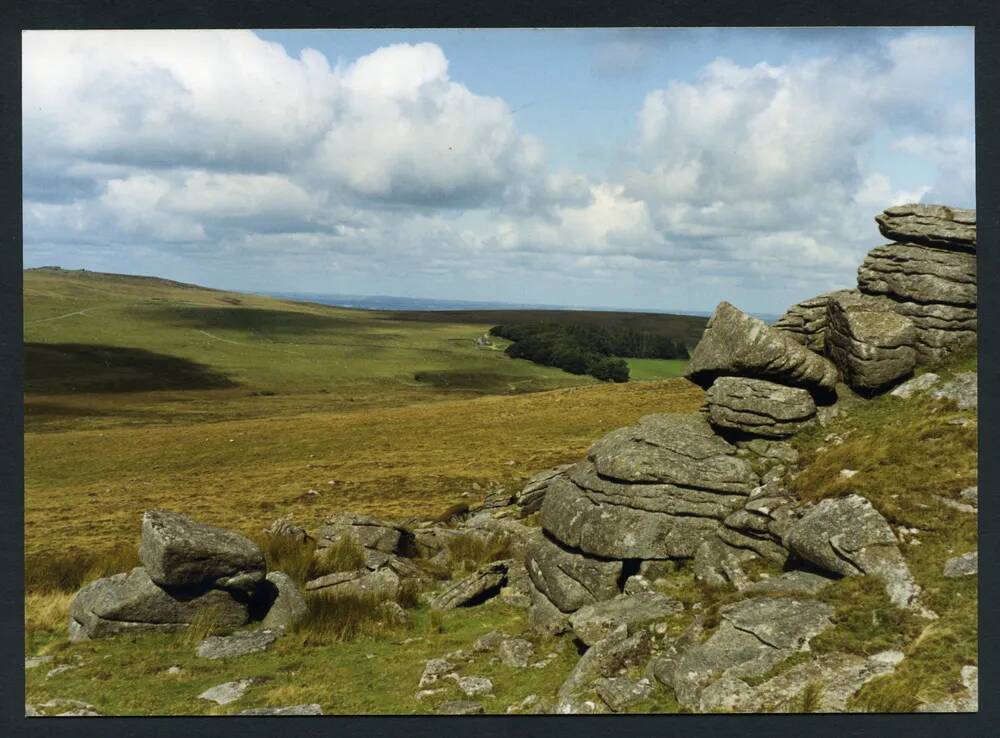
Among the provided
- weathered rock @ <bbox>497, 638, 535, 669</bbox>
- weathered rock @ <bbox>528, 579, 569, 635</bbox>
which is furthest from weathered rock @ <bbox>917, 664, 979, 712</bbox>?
weathered rock @ <bbox>497, 638, 535, 669</bbox>

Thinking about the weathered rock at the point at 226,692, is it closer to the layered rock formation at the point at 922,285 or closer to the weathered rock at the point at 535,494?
the weathered rock at the point at 535,494

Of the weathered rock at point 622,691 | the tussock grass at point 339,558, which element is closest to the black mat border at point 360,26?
the weathered rock at point 622,691

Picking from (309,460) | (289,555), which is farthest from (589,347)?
(289,555)

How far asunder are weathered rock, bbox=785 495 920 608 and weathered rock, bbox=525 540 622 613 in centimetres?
366

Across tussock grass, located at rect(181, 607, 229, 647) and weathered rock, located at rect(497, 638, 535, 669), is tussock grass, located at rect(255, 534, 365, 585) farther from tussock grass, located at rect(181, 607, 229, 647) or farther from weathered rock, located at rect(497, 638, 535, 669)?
weathered rock, located at rect(497, 638, 535, 669)

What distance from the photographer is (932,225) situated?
16641mm

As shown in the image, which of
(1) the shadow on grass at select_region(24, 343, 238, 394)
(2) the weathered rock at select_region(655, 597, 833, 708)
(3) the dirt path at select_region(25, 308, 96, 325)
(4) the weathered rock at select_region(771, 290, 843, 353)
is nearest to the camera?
(2) the weathered rock at select_region(655, 597, 833, 708)

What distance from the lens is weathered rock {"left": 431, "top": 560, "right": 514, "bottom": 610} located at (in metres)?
17.5

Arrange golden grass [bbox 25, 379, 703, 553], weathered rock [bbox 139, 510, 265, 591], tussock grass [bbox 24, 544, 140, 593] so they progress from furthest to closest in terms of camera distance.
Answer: golden grass [bbox 25, 379, 703, 553] → tussock grass [bbox 24, 544, 140, 593] → weathered rock [bbox 139, 510, 265, 591]

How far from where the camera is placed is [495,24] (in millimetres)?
12312

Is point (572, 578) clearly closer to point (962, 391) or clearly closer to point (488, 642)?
point (488, 642)

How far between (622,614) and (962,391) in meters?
8.51

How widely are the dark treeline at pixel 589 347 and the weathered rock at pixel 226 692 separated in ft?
320

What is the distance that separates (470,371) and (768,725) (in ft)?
366
